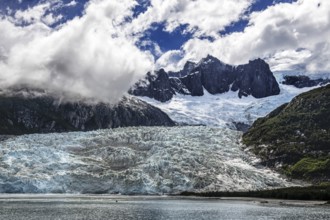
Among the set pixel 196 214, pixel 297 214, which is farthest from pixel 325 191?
pixel 196 214

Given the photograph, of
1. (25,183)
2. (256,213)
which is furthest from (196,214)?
(25,183)

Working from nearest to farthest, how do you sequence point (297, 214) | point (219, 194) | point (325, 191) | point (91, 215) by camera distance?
point (91, 215) < point (297, 214) < point (325, 191) < point (219, 194)

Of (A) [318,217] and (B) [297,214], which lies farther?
(B) [297,214]

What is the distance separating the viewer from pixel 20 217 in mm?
102188

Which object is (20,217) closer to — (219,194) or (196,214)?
(196,214)

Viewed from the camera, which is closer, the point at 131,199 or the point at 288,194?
the point at 131,199

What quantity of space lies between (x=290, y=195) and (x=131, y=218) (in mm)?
88740

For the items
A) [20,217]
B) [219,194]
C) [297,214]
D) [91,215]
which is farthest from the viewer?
[219,194]

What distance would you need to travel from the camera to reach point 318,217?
107 m

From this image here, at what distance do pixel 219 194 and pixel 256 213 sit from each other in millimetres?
73384

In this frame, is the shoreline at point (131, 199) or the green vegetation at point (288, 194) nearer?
the shoreline at point (131, 199)

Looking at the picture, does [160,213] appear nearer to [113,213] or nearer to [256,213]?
[113,213]

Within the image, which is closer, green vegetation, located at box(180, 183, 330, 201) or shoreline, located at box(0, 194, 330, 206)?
shoreline, located at box(0, 194, 330, 206)

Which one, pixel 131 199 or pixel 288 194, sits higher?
pixel 288 194
